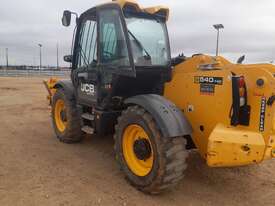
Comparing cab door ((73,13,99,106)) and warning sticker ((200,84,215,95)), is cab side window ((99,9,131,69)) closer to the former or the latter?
cab door ((73,13,99,106))

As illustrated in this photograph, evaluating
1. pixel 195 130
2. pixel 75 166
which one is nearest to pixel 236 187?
pixel 195 130

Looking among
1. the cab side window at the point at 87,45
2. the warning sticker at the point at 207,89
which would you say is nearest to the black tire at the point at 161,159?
the warning sticker at the point at 207,89

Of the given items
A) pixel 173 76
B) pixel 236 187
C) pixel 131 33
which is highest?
pixel 131 33

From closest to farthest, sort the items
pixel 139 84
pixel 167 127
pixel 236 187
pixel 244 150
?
pixel 244 150
pixel 167 127
pixel 236 187
pixel 139 84

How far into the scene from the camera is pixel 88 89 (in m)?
6.04

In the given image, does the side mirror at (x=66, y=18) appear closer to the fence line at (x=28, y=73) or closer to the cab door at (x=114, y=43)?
the cab door at (x=114, y=43)

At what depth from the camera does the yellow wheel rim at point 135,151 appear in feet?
15.3

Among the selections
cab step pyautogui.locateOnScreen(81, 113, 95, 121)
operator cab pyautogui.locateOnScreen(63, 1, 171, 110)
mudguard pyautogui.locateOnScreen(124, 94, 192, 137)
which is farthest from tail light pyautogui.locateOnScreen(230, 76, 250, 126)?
cab step pyautogui.locateOnScreen(81, 113, 95, 121)

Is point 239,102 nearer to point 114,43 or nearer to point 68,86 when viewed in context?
point 114,43

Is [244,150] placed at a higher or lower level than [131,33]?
lower

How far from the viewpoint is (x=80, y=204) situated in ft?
13.8

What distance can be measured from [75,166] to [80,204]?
144cm

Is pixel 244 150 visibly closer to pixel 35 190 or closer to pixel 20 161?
pixel 35 190

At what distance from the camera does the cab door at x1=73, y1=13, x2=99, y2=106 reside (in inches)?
227
